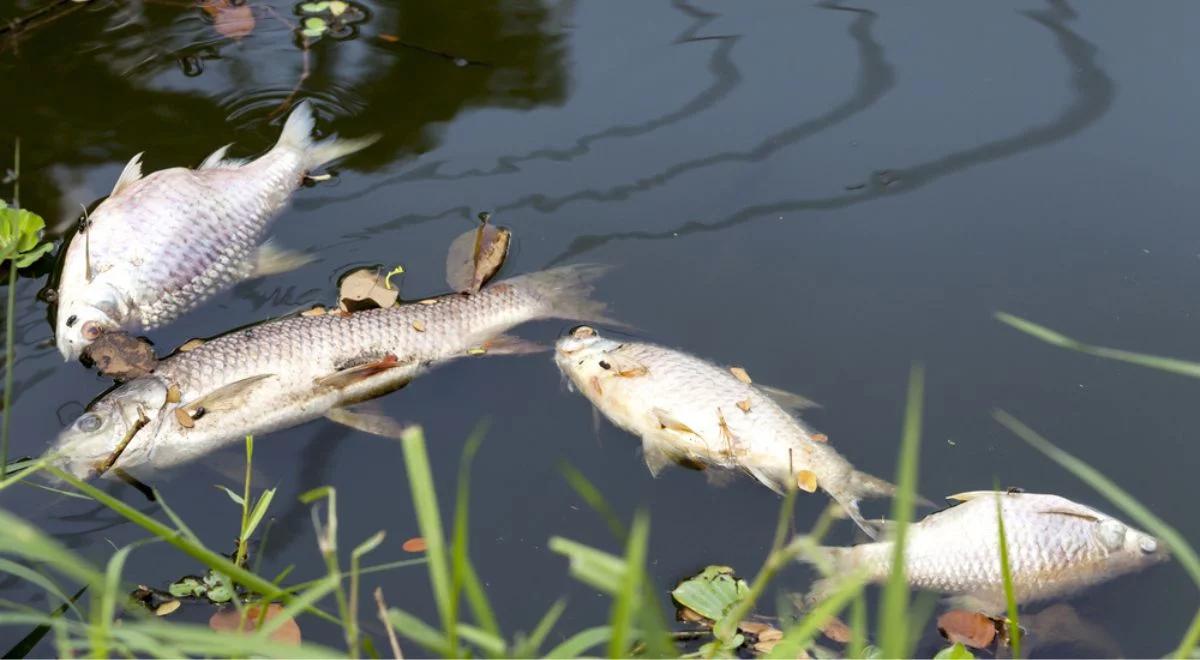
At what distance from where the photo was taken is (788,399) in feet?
10.8

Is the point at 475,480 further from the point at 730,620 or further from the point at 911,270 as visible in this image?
the point at 911,270

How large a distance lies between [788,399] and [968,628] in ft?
2.76

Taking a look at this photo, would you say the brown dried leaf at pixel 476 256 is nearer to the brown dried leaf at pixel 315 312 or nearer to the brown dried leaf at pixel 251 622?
the brown dried leaf at pixel 315 312

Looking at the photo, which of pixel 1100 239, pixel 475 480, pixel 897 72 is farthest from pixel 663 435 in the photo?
pixel 897 72

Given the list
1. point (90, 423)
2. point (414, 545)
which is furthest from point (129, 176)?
point (414, 545)

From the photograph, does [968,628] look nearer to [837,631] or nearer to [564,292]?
[837,631]

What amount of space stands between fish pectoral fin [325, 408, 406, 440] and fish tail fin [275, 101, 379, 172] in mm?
1254

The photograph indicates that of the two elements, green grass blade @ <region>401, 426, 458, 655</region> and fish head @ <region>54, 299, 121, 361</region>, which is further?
fish head @ <region>54, 299, 121, 361</region>

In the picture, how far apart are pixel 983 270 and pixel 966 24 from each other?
4.97 ft

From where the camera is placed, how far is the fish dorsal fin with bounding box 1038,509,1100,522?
2838mm

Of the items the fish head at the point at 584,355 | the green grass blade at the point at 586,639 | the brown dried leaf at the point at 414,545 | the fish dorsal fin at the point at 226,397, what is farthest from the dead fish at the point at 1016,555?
the fish dorsal fin at the point at 226,397

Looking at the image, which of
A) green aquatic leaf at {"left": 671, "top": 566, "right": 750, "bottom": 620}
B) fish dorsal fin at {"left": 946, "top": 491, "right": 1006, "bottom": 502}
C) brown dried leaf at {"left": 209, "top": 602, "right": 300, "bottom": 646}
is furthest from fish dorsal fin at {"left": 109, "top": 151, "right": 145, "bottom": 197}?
fish dorsal fin at {"left": 946, "top": 491, "right": 1006, "bottom": 502}

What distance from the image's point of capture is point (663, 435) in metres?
3.18

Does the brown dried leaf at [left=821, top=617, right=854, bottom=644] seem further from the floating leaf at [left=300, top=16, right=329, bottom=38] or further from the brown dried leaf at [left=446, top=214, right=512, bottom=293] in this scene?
the floating leaf at [left=300, top=16, right=329, bottom=38]
